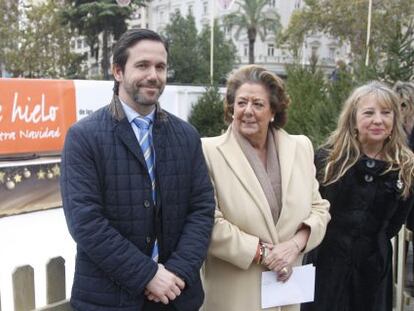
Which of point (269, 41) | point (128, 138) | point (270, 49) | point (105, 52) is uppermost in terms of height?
point (269, 41)

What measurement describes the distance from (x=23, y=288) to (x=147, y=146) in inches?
34.9

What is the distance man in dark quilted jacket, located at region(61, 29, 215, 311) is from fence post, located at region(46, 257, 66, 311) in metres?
0.34

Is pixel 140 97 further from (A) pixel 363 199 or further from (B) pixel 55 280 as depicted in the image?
(A) pixel 363 199

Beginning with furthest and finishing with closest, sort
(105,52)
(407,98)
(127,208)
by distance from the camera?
(105,52) → (407,98) → (127,208)

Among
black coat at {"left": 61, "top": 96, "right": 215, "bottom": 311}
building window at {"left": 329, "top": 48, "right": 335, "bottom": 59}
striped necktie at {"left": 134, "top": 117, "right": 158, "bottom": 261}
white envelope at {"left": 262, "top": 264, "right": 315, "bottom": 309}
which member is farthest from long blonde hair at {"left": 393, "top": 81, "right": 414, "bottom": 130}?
building window at {"left": 329, "top": 48, "right": 335, "bottom": 59}

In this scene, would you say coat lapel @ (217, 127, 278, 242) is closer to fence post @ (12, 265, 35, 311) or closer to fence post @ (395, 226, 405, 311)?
fence post @ (12, 265, 35, 311)

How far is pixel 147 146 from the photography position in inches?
76.7

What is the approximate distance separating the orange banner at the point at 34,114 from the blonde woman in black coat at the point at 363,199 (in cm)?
610

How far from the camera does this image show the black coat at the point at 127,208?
1.76 m

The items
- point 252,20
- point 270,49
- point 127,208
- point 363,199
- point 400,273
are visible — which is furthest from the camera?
point 270,49

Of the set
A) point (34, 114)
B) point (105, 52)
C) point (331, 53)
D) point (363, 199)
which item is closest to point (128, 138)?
point (363, 199)

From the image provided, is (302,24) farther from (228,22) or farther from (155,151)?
(155,151)

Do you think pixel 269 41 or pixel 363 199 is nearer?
pixel 363 199

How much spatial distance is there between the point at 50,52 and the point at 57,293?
1164 inches
